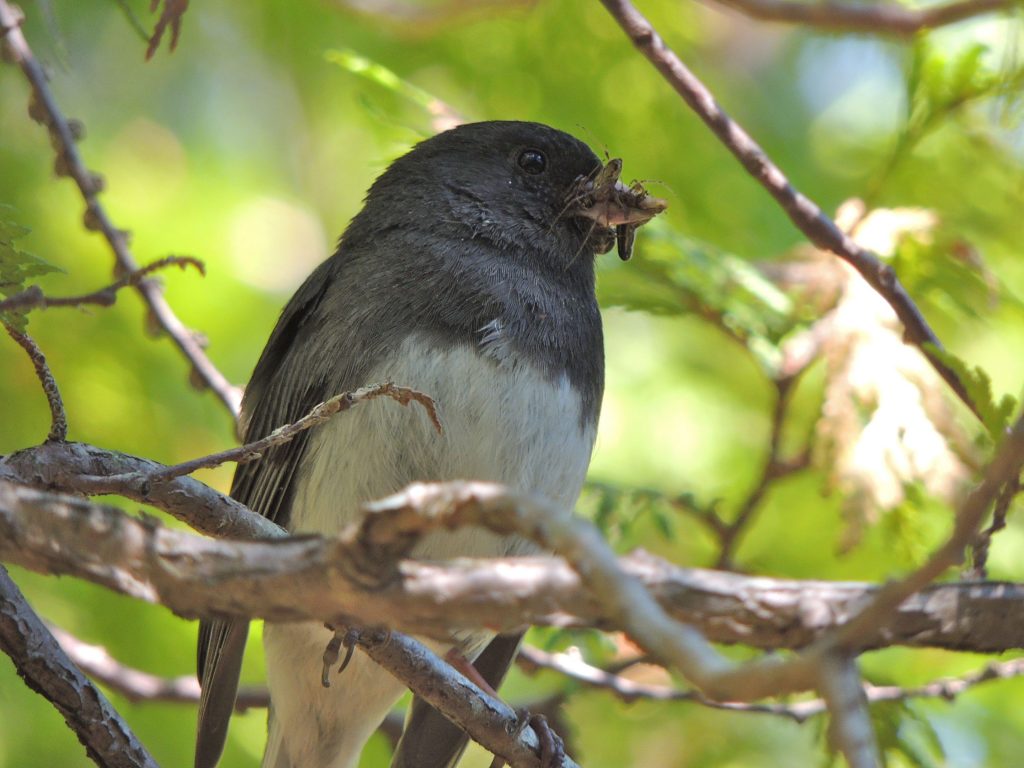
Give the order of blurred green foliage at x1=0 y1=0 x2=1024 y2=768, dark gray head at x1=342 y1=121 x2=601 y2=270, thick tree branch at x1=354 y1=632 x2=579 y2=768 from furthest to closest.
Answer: blurred green foliage at x1=0 y1=0 x2=1024 y2=768 < dark gray head at x1=342 y1=121 x2=601 y2=270 < thick tree branch at x1=354 y1=632 x2=579 y2=768

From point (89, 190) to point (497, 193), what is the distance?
1.16m

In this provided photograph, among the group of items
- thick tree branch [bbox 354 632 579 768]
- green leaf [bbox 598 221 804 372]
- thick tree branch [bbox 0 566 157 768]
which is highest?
green leaf [bbox 598 221 804 372]

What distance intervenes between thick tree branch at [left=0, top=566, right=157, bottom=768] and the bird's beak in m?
2.01

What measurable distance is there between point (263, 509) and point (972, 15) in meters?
2.24

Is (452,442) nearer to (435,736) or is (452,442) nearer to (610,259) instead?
(435,736)

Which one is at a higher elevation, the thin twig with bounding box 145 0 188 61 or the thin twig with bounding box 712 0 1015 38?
the thin twig with bounding box 712 0 1015 38

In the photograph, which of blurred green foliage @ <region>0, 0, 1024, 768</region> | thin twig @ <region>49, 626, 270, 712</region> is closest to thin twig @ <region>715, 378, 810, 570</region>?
blurred green foliage @ <region>0, 0, 1024, 768</region>

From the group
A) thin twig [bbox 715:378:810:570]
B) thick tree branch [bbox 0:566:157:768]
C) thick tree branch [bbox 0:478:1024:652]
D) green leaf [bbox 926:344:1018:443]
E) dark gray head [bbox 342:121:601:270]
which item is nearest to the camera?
thick tree branch [bbox 0:478:1024:652]

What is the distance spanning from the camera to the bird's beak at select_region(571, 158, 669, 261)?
3.49 m

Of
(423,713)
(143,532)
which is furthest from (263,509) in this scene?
(143,532)

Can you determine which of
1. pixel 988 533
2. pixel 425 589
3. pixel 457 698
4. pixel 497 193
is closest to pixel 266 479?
pixel 457 698

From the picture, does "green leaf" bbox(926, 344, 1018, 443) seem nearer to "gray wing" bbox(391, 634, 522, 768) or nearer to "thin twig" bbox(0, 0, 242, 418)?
"gray wing" bbox(391, 634, 522, 768)

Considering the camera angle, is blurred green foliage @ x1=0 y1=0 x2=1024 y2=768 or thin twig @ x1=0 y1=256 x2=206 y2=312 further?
blurred green foliage @ x1=0 y1=0 x2=1024 y2=768

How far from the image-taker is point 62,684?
214 centimetres
